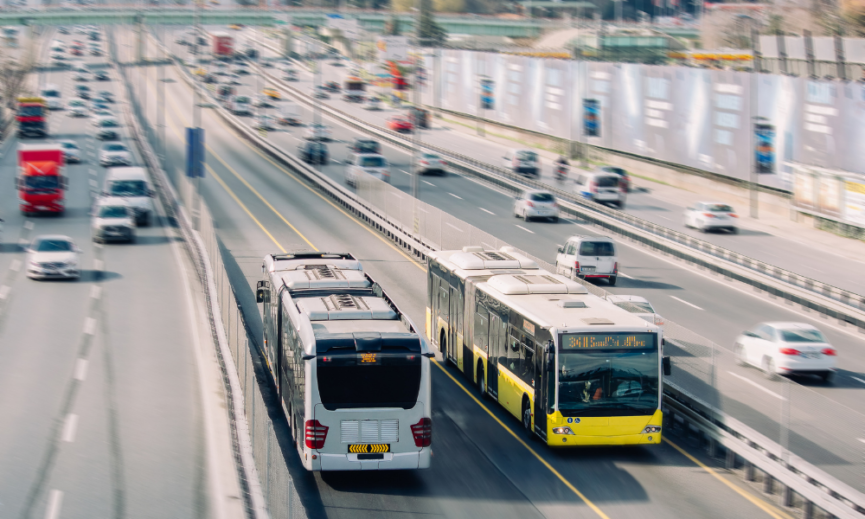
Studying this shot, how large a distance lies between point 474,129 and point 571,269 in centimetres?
6368

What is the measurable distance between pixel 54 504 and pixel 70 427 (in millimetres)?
4415

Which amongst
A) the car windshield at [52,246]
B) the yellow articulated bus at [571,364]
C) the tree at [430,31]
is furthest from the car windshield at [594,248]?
the tree at [430,31]

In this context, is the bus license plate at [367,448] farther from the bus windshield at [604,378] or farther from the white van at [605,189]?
the white van at [605,189]

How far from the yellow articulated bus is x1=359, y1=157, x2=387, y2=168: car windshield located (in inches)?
1568

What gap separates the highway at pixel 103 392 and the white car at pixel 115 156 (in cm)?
2365

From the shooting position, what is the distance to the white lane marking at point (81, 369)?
79.3 feet

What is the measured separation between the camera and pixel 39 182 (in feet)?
166

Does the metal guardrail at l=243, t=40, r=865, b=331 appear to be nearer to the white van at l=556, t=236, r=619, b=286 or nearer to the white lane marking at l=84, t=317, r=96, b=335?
the white van at l=556, t=236, r=619, b=286

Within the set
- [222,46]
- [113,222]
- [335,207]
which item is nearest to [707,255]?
[335,207]

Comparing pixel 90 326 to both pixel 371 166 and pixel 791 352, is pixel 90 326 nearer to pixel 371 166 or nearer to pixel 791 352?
pixel 791 352

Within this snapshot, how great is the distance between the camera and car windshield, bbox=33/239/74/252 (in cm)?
3775

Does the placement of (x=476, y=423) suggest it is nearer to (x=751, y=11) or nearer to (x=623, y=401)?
(x=623, y=401)

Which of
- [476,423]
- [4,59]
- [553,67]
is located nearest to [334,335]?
[476,423]

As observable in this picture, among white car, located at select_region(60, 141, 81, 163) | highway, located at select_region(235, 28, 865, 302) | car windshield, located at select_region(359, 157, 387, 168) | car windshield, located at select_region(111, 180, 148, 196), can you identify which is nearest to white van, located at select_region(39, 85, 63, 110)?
highway, located at select_region(235, 28, 865, 302)
